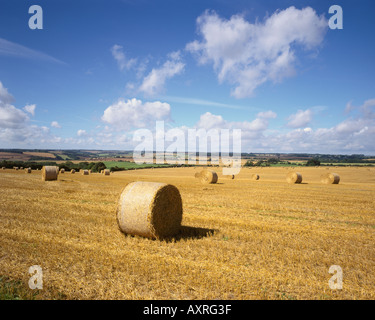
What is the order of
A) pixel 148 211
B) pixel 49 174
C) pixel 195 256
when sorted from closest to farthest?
1. pixel 195 256
2. pixel 148 211
3. pixel 49 174

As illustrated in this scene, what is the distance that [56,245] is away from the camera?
24.7ft

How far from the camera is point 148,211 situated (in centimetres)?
876

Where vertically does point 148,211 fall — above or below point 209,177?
above

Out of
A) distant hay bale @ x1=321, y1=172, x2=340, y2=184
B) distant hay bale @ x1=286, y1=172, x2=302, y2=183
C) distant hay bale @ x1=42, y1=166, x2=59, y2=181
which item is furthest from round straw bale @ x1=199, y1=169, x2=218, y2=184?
distant hay bale @ x1=42, y1=166, x2=59, y2=181

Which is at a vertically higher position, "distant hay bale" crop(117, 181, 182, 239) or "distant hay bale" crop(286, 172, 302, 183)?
"distant hay bale" crop(117, 181, 182, 239)

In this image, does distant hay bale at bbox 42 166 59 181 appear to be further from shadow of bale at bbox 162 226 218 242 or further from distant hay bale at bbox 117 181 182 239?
shadow of bale at bbox 162 226 218 242

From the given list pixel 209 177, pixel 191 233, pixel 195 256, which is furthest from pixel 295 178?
pixel 195 256

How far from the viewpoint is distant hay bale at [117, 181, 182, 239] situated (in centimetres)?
870

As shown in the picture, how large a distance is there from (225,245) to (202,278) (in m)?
2.39

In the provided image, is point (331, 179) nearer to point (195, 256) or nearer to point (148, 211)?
point (148, 211)
